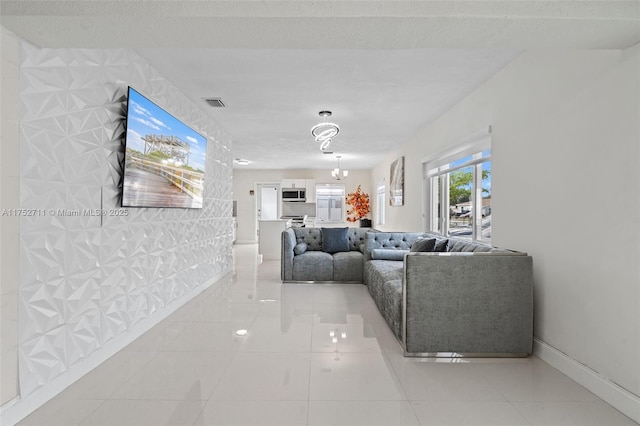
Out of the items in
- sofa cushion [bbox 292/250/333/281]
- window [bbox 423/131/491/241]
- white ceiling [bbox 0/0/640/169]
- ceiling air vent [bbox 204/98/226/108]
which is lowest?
sofa cushion [bbox 292/250/333/281]

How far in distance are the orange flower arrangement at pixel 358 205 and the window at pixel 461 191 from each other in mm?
5010

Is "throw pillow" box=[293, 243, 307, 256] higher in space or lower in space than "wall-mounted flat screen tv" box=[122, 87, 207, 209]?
lower

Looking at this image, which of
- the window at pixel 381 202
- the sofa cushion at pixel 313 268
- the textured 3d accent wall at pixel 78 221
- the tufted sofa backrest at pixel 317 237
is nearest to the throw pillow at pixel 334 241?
the tufted sofa backrest at pixel 317 237

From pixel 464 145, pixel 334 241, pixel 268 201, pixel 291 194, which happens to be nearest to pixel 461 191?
pixel 464 145

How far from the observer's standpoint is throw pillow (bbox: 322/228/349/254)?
572 cm

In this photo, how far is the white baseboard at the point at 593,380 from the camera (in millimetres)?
1943

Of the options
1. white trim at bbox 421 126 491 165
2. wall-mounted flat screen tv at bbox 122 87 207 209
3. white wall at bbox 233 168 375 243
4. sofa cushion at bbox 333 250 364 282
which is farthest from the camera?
white wall at bbox 233 168 375 243

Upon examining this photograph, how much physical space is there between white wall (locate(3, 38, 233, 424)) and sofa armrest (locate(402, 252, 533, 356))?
2.43 m

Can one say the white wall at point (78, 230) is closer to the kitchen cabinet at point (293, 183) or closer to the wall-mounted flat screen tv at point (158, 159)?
the wall-mounted flat screen tv at point (158, 159)

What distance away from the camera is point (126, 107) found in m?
2.81

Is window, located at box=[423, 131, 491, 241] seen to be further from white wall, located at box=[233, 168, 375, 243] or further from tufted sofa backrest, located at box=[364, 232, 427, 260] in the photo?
white wall, located at box=[233, 168, 375, 243]

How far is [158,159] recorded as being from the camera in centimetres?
328

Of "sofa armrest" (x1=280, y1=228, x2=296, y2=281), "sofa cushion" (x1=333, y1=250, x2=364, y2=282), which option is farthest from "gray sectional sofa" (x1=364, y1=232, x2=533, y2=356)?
"sofa armrest" (x1=280, y1=228, x2=296, y2=281)

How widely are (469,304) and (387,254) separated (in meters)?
2.20
